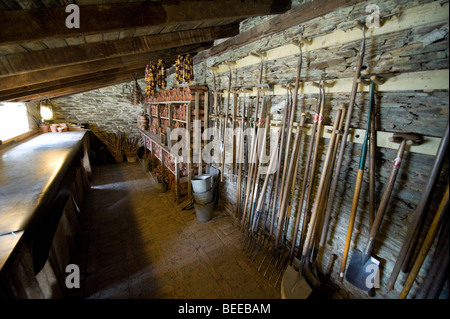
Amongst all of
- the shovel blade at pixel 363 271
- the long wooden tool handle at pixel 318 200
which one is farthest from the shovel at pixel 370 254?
the long wooden tool handle at pixel 318 200

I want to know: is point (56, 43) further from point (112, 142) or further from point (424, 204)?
point (112, 142)

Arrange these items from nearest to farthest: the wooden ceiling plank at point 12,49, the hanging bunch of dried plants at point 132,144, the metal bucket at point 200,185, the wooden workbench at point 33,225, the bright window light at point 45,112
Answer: the wooden workbench at point 33,225 < the wooden ceiling plank at point 12,49 < the metal bucket at point 200,185 < the bright window light at point 45,112 < the hanging bunch of dried plants at point 132,144

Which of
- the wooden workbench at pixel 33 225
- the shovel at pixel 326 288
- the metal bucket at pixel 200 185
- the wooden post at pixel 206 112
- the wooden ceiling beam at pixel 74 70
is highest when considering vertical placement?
the wooden ceiling beam at pixel 74 70

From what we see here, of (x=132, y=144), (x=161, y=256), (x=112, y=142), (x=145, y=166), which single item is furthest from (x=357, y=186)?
(x=112, y=142)

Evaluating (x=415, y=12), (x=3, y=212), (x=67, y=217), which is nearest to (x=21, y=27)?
(x=3, y=212)

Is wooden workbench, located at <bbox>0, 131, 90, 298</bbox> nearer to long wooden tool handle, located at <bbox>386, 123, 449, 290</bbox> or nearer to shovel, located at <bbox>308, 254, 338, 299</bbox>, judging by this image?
shovel, located at <bbox>308, 254, 338, 299</bbox>

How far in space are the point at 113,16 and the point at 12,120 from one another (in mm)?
5711

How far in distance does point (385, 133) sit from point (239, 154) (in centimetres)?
202

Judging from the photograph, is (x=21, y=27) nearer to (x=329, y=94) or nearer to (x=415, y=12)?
(x=329, y=94)

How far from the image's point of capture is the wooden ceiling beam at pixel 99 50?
6.77ft

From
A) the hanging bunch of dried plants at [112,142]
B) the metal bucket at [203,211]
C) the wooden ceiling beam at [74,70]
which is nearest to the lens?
the wooden ceiling beam at [74,70]

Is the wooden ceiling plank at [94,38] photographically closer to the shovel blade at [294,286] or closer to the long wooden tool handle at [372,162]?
the long wooden tool handle at [372,162]

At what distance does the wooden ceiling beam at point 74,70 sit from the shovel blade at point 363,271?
4.42 meters

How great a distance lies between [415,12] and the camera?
1519mm
